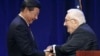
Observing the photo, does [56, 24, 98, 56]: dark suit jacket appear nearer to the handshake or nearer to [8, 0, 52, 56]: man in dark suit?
the handshake

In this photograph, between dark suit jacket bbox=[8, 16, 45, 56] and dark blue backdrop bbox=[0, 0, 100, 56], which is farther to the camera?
dark blue backdrop bbox=[0, 0, 100, 56]

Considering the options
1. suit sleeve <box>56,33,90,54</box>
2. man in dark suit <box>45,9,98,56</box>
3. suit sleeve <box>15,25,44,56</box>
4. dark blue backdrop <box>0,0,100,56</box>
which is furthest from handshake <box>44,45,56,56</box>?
dark blue backdrop <box>0,0,100,56</box>

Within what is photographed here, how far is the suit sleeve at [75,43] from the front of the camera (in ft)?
9.01

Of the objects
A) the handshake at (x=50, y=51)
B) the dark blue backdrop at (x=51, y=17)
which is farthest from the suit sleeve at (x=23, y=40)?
the dark blue backdrop at (x=51, y=17)

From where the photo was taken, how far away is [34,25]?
4801 mm

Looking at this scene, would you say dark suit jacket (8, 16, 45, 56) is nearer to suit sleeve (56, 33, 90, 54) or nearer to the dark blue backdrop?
suit sleeve (56, 33, 90, 54)

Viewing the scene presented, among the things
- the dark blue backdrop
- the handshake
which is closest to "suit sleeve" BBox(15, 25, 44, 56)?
the handshake

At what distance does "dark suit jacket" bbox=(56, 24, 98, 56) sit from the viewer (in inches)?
108

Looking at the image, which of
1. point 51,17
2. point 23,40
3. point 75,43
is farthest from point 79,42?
point 51,17

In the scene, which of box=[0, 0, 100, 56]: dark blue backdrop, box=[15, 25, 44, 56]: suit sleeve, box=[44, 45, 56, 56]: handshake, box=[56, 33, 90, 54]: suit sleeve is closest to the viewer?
box=[15, 25, 44, 56]: suit sleeve

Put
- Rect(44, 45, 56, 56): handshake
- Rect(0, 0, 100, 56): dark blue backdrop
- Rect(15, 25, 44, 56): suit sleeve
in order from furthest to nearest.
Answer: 1. Rect(0, 0, 100, 56): dark blue backdrop
2. Rect(44, 45, 56, 56): handshake
3. Rect(15, 25, 44, 56): suit sleeve

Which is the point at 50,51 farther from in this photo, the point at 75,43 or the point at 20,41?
the point at 20,41

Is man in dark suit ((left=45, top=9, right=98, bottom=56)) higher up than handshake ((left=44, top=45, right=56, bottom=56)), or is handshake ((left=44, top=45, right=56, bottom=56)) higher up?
man in dark suit ((left=45, top=9, right=98, bottom=56))

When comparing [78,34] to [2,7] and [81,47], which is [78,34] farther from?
Answer: [2,7]
